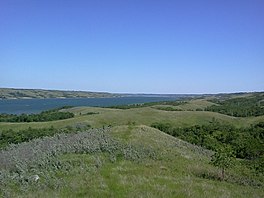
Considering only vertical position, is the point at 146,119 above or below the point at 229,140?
above

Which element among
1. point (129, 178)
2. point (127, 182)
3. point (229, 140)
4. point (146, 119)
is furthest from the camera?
point (146, 119)

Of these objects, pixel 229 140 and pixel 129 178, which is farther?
pixel 229 140

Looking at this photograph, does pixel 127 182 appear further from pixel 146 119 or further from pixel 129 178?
pixel 146 119

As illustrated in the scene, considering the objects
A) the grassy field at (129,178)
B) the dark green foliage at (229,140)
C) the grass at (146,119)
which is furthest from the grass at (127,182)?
the grass at (146,119)

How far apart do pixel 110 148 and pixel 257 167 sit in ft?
39.5

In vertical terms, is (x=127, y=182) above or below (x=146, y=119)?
above

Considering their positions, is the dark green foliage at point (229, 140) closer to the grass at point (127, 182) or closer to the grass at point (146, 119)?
the grass at point (146, 119)

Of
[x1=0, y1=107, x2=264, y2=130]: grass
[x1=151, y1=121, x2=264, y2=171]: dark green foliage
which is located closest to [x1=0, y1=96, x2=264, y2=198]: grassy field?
[x1=151, y1=121, x2=264, y2=171]: dark green foliage

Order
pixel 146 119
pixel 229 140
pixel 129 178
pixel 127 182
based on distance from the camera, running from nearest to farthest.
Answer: pixel 127 182
pixel 129 178
pixel 229 140
pixel 146 119

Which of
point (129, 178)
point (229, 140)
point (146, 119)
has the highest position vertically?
point (129, 178)

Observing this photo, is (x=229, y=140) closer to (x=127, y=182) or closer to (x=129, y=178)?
(x=129, y=178)

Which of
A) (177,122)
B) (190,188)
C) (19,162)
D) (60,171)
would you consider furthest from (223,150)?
(177,122)

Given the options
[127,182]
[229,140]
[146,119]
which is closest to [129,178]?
[127,182]

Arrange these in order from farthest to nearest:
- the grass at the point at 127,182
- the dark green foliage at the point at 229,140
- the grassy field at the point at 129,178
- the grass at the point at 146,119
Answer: the grass at the point at 146,119, the dark green foliage at the point at 229,140, the grassy field at the point at 129,178, the grass at the point at 127,182
